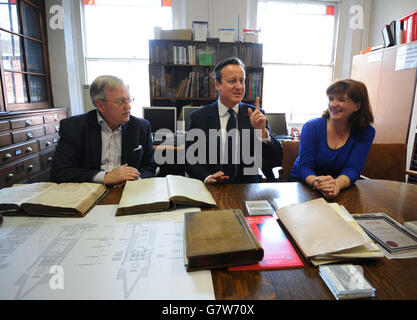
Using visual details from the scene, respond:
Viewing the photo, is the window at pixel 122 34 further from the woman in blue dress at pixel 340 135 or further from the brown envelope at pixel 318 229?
the brown envelope at pixel 318 229

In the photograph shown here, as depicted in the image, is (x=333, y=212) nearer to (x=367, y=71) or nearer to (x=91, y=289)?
(x=91, y=289)

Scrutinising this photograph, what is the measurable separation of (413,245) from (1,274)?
102 centimetres

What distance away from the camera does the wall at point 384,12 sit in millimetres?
3324

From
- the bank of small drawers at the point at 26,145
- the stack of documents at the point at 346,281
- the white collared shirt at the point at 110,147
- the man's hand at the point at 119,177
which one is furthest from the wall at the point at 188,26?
the stack of documents at the point at 346,281

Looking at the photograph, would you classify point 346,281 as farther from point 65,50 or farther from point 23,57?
point 65,50

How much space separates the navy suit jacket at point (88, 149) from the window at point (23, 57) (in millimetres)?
1746

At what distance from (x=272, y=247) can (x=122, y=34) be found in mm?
4134

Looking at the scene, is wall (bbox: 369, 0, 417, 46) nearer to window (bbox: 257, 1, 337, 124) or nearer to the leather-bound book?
window (bbox: 257, 1, 337, 124)

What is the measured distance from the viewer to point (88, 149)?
150 cm

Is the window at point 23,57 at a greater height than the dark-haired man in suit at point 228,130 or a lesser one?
greater

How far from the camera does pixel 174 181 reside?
1096 millimetres
